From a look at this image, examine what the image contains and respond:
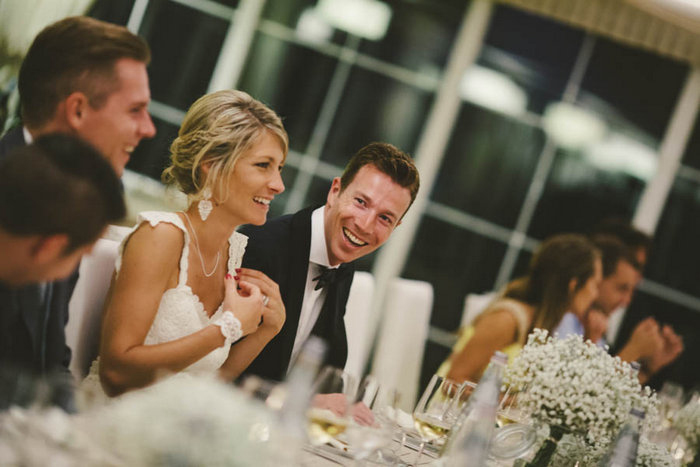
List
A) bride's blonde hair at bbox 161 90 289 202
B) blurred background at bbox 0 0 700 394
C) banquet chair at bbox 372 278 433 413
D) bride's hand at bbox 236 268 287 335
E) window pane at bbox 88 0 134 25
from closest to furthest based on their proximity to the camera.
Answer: bride's blonde hair at bbox 161 90 289 202 → bride's hand at bbox 236 268 287 335 → banquet chair at bbox 372 278 433 413 → window pane at bbox 88 0 134 25 → blurred background at bbox 0 0 700 394

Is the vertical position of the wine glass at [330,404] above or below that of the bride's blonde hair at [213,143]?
below

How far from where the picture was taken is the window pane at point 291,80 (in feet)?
16.7

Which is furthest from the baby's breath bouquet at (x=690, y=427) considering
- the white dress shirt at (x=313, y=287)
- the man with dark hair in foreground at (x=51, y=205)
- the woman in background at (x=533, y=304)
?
the man with dark hair in foreground at (x=51, y=205)

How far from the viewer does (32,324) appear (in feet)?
5.25

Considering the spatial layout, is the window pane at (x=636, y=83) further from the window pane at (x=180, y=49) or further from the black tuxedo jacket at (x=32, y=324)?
the black tuxedo jacket at (x=32, y=324)

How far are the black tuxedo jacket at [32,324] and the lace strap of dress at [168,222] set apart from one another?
0.17 metres

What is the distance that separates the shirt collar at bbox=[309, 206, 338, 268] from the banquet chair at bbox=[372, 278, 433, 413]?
94 cm

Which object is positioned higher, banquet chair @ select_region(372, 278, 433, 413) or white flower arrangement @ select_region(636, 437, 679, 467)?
white flower arrangement @ select_region(636, 437, 679, 467)

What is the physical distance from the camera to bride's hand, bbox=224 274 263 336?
2.02 metres

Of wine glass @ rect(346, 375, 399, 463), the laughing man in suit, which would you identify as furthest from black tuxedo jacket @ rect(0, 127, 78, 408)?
wine glass @ rect(346, 375, 399, 463)

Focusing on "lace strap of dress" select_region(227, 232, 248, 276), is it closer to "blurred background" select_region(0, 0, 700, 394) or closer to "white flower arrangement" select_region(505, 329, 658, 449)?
"white flower arrangement" select_region(505, 329, 658, 449)

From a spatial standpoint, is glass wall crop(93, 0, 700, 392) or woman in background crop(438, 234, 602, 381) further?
glass wall crop(93, 0, 700, 392)

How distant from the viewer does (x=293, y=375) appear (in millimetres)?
1320

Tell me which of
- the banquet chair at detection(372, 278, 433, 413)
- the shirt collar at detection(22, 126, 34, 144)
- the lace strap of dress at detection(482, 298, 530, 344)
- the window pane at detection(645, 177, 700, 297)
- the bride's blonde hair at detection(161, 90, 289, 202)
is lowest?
the banquet chair at detection(372, 278, 433, 413)
